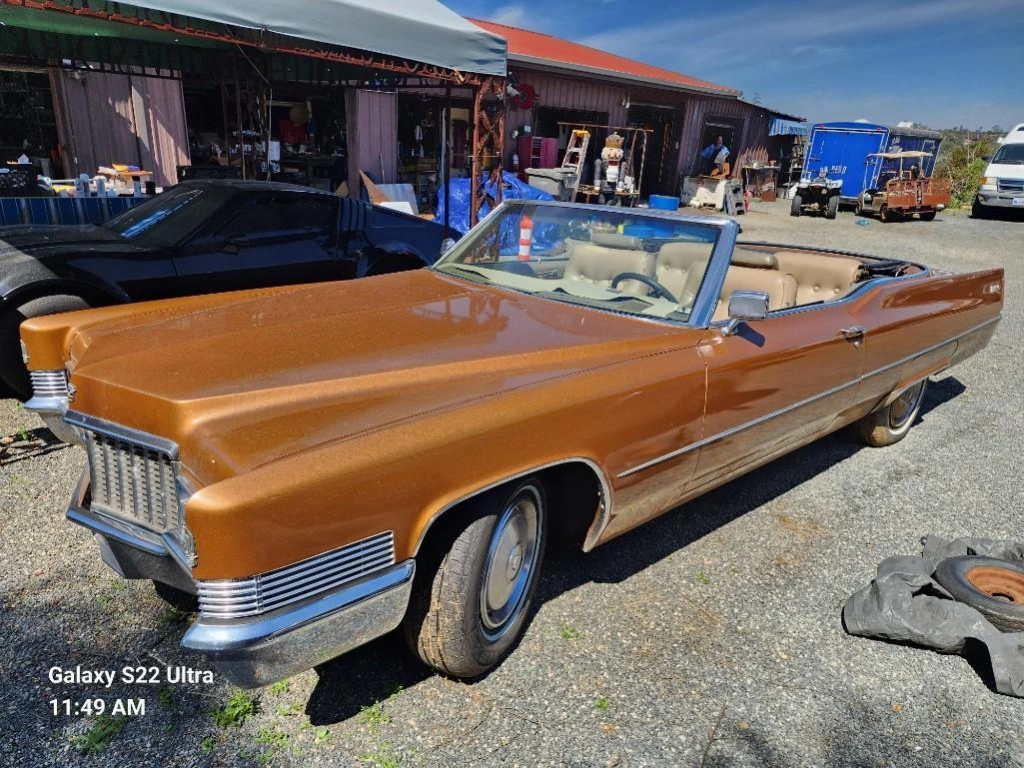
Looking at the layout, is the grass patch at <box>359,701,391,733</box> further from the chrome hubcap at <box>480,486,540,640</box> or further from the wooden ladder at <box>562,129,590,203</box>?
the wooden ladder at <box>562,129,590,203</box>

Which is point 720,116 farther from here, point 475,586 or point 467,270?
point 475,586

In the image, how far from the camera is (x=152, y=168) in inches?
428

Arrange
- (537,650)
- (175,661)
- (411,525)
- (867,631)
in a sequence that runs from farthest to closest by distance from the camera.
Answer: (867,631)
(537,650)
(175,661)
(411,525)

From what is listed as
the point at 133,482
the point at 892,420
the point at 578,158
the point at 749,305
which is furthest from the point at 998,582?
the point at 578,158

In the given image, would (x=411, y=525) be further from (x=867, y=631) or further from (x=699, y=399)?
(x=867, y=631)

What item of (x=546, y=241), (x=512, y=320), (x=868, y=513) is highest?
(x=546, y=241)

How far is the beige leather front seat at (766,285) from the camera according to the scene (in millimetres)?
4074

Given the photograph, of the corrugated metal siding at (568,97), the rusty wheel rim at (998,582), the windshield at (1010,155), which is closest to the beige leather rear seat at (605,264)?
the rusty wheel rim at (998,582)

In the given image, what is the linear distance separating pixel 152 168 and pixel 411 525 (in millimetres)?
10999

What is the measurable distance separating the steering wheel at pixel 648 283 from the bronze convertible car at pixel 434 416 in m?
0.01

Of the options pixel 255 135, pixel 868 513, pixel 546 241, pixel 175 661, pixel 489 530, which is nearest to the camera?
pixel 489 530

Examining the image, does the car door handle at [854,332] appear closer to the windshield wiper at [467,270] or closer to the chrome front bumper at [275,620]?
the windshield wiper at [467,270]

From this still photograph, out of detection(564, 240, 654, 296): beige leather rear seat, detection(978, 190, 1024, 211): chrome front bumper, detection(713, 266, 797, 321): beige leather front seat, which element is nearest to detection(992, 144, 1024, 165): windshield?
detection(978, 190, 1024, 211): chrome front bumper

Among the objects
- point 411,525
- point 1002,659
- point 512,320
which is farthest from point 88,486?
point 1002,659
